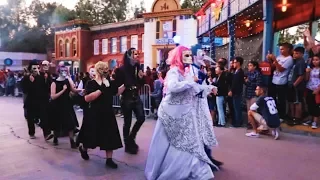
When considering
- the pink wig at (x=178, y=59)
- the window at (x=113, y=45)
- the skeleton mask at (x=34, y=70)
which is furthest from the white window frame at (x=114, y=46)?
the pink wig at (x=178, y=59)

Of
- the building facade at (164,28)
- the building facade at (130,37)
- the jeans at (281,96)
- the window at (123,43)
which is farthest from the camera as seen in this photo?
the window at (123,43)

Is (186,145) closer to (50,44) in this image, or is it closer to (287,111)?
(287,111)

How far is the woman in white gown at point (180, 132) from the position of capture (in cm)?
455

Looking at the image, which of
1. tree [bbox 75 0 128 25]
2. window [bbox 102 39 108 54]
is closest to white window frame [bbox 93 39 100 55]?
window [bbox 102 39 108 54]

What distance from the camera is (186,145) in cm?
462

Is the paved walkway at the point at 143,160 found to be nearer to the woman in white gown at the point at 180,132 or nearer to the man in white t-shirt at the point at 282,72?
the woman in white gown at the point at 180,132

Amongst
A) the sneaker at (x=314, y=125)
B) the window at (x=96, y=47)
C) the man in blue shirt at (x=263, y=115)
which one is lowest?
the sneaker at (x=314, y=125)

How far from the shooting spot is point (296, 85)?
8.42 metres

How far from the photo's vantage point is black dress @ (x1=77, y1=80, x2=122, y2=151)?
18.3 feet

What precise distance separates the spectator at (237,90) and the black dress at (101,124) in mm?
4453

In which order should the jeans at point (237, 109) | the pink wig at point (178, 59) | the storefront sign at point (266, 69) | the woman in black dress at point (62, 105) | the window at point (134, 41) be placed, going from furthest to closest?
the window at point (134, 41)
the jeans at point (237, 109)
the storefront sign at point (266, 69)
the woman in black dress at point (62, 105)
the pink wig at point (178, 59)

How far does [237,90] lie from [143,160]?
4127 millimetres

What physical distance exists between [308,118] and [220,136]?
8.05ft

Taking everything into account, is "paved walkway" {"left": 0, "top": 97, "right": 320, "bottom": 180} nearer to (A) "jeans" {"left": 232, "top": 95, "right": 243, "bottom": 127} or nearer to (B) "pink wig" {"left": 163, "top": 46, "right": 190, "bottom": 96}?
(A) "jeans" {"left": 232, "top": 95, "right": 243, "bottom": 127}
